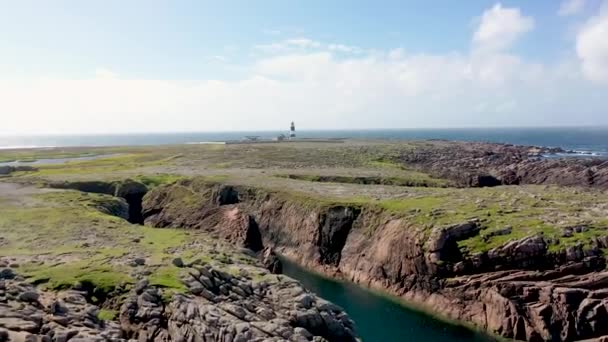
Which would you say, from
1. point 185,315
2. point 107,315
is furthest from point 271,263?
point 107,315

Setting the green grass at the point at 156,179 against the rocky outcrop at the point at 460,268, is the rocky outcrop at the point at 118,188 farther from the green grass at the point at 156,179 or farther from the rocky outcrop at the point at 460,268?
the rocky outcrop at the point at 460,268

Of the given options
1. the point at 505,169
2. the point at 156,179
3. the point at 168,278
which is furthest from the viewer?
the point at 505,169

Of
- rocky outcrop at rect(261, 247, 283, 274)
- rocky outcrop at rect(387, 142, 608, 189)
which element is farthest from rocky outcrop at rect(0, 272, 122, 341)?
rocky outcrop at rect(387, 142, 608, 189)

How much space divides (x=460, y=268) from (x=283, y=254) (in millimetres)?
23478

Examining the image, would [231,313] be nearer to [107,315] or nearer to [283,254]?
[107,315]

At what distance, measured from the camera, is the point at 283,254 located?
5878 cm

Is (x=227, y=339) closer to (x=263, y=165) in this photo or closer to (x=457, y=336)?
(x=457, y=336)

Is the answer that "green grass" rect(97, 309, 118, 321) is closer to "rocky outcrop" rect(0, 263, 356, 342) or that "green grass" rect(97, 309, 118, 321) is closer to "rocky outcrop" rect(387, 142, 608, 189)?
"rocky outcrop" rect(0, 263, 356, 342)

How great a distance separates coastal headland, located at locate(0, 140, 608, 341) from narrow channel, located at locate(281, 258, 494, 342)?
1534mm

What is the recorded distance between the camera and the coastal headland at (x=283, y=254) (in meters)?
28.1

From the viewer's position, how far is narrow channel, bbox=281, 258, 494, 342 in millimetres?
36625

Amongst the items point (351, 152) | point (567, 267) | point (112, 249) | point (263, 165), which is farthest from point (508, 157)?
point (112, 249)

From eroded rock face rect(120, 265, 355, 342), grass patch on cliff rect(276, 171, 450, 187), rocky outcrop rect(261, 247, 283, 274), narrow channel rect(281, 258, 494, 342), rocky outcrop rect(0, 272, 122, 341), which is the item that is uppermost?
grass patch on cliff rect(276, 171, 450, 187)

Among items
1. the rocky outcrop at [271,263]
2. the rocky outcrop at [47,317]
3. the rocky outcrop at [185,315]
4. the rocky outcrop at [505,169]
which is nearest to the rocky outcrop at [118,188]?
the rocky outcrop at [271,263]
